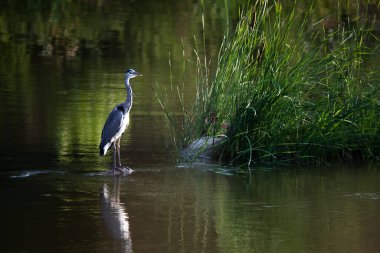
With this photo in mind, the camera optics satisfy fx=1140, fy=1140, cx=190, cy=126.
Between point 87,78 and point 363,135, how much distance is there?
7261 mm

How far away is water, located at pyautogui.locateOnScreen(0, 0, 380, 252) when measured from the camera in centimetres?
845

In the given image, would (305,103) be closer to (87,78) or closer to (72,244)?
(72,244)

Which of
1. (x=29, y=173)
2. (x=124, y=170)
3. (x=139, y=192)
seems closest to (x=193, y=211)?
(x=139, y=192)

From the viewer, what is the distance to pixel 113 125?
11672 mm

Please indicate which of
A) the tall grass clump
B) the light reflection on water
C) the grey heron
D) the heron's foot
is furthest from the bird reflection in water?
the tall grass clump

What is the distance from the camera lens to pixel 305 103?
11.7 metres

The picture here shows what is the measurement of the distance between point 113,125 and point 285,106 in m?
1.77

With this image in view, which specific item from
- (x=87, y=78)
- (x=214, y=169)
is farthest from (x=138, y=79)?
(x=214, y=169)

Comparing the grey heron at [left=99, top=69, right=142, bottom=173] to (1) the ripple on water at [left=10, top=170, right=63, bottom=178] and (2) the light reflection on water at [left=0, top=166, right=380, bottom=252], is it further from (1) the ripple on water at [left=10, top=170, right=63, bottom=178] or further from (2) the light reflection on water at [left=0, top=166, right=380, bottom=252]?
(1) the ripple on water at [left=10, top=170, right=63, bottom=178]

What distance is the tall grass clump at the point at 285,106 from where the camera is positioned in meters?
11.3

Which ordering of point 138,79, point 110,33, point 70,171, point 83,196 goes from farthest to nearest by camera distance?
point 110,33 < point 138,79 < point 70,171 < point 83,196

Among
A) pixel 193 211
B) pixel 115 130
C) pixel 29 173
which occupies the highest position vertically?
pixel 115 130

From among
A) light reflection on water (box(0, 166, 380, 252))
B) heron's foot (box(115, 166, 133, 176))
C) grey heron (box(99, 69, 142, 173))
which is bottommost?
light reflection on water (box(0, 166, 380, 252))

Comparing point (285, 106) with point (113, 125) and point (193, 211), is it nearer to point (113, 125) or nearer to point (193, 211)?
point (113, 125)
